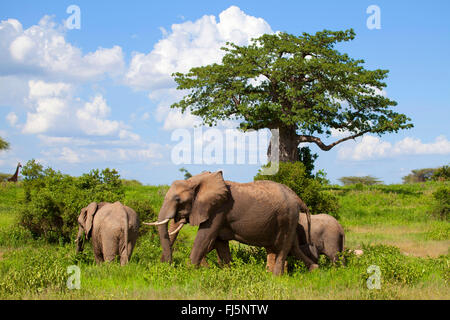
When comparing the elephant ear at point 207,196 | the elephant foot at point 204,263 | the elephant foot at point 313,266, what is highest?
the elephant ear at point 207,196

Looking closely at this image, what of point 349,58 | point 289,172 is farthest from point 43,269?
point 349,58

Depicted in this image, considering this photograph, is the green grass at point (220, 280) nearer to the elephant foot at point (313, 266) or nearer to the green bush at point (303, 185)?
the elephant foot at point (313, 266)

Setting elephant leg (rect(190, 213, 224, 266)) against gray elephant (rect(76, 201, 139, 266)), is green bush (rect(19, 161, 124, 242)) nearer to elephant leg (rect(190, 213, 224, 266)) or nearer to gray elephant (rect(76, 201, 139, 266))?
gray elephant (rect(76, 201, 139, 266))

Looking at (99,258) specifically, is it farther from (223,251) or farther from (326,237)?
(326,237)

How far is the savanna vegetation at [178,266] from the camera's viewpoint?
880cm

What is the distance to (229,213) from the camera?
10.4 metres

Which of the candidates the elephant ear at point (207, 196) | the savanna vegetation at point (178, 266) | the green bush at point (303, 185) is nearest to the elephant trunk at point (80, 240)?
the savanna vegetation at point (178, 266)

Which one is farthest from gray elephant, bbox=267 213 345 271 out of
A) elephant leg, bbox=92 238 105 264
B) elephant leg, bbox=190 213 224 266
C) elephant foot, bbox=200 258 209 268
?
elephant leg, bbox=92 238 105 264

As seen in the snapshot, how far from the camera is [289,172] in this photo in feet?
74.8

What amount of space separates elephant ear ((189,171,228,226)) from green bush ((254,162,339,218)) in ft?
39.7

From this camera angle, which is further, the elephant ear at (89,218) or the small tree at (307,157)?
the small tree at (307,157)

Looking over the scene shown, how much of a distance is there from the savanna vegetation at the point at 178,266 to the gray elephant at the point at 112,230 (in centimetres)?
47

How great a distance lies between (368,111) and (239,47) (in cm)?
1010
